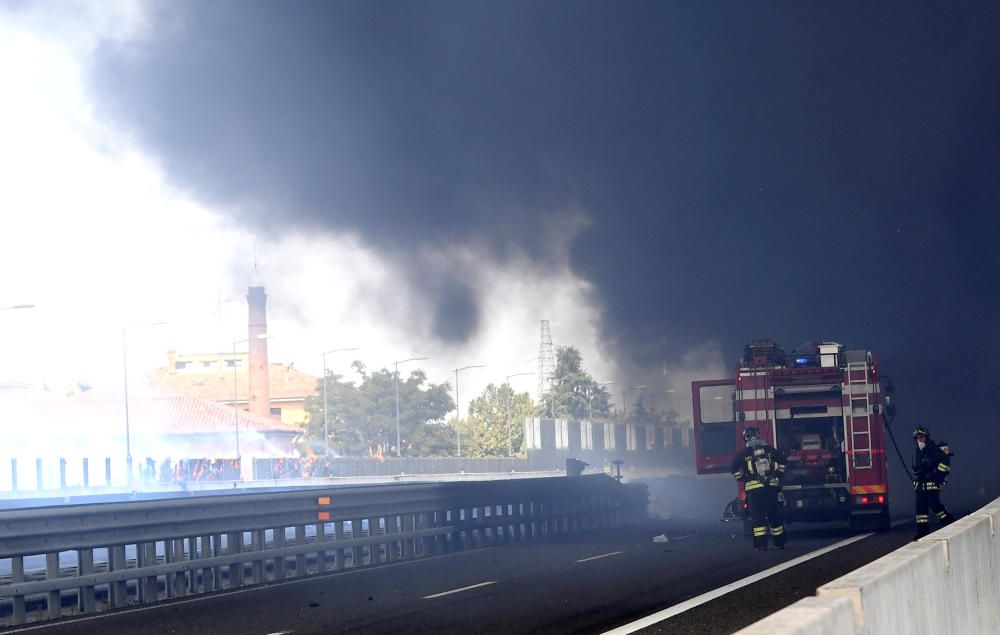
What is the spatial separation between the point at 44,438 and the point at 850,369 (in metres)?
72.8

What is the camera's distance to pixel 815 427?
73.7 ft

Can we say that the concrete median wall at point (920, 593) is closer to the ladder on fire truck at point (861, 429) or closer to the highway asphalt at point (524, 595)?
the highway asphalt at point (524, 595)

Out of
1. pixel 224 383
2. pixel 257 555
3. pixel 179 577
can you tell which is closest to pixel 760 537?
pixel 257 555

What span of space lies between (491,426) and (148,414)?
3542cm

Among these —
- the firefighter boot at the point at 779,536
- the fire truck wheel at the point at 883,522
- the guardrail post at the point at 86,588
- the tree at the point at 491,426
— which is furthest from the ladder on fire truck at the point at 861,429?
the tree at the point at 491,426

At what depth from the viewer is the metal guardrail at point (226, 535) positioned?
13.6m

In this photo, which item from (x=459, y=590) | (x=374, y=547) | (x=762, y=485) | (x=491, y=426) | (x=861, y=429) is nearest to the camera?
(x=459, y=590)

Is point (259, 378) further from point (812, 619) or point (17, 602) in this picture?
point (812, 619)

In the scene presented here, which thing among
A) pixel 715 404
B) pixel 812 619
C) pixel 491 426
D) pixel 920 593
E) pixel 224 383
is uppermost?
pixel 224 383

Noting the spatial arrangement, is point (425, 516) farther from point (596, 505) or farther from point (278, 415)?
point (278, 415)

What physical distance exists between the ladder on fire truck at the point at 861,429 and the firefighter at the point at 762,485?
11.9ft

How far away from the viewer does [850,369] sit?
21969 mm

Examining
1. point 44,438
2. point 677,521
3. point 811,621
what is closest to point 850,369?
point 677,521

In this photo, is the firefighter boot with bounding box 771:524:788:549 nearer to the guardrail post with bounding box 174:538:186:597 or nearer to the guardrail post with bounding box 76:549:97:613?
the guardrail post with bounding box 174:538:186:597
